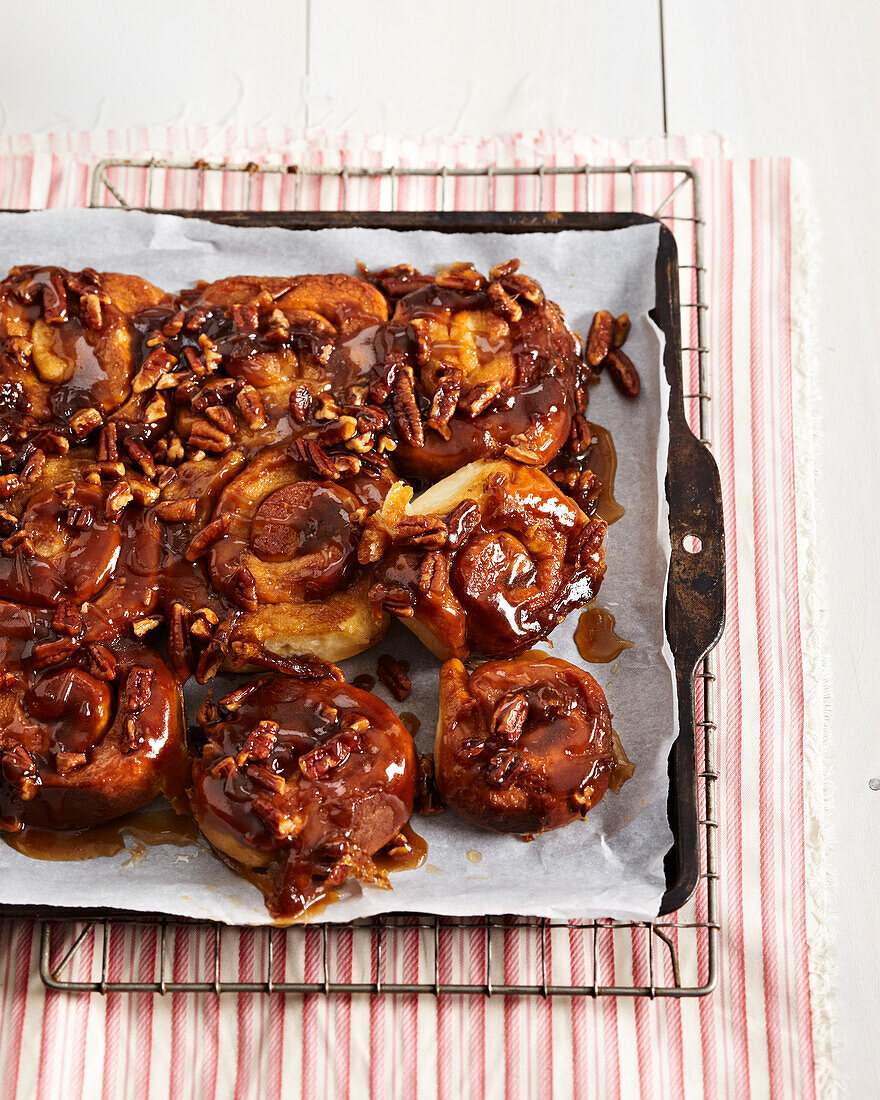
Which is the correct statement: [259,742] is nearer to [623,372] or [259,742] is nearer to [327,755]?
[327,755]

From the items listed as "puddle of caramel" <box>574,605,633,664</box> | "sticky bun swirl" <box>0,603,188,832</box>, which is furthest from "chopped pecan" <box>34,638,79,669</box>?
"puddle of caramel" <box>574,605,633,664</box>

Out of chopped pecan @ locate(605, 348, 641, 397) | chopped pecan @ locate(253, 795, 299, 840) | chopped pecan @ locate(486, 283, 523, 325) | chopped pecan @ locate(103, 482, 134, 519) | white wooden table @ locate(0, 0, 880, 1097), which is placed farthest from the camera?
white wooden table @ locate(0, 0, 880, 1097)

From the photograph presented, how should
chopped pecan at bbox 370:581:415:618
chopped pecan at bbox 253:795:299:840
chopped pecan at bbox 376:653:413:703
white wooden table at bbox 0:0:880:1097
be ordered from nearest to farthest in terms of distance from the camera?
chopped pecan at bbox 253:795:299:840, chopped pecan at bbox 370:581:415:618, chopped pecan at bbox 376:653:413:703, white wooden table at bbox 0:0:880:1097

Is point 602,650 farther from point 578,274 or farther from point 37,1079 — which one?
point 37,1079

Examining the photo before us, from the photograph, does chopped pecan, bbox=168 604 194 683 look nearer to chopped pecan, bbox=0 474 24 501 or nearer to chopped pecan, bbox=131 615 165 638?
chopped pecan, bbox=131 615 165 638

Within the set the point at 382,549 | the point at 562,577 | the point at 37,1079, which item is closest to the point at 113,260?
the point at 382,549

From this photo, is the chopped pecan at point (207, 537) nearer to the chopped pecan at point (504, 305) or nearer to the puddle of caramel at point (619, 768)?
the chopped pecan at point (504, 305)

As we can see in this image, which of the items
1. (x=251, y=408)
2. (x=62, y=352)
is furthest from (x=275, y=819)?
(x=62, y=352)
